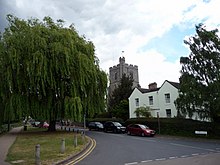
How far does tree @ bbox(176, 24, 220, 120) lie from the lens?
27.3m

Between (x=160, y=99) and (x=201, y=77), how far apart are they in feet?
55.5

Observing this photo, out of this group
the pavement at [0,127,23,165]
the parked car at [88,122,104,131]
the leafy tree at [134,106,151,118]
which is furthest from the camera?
the leafy tree at [134,106,151,118]

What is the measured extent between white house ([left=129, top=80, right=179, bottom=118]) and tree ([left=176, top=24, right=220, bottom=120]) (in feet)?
43.1

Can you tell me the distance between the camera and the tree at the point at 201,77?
27266mm

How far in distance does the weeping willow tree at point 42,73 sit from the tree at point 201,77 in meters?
10.9

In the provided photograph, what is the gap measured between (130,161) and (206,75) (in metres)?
19.1

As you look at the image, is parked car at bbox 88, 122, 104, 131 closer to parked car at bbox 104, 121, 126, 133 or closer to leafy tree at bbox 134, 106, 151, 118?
parked car at bbox 104, 121, 126, 133

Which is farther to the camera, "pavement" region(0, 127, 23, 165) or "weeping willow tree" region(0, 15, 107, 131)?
"weeping willow tree" region(0, 15, 107, 131)

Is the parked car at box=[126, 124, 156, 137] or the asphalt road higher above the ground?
the parked car at box=[126, 124, 156, 137]

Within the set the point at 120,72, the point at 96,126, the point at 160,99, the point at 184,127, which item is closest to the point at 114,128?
the point at 96,126

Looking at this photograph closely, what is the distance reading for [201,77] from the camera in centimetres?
2927

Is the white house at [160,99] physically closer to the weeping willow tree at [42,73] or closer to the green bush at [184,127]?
the green bush at [184,127]

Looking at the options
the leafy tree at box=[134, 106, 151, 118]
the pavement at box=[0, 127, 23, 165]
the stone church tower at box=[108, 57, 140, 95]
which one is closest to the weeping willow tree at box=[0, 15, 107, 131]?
the pavement at box=[0, 127, 23, 165]

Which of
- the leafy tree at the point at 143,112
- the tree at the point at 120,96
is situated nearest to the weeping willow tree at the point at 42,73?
the leafy tree at the point at 143,112
